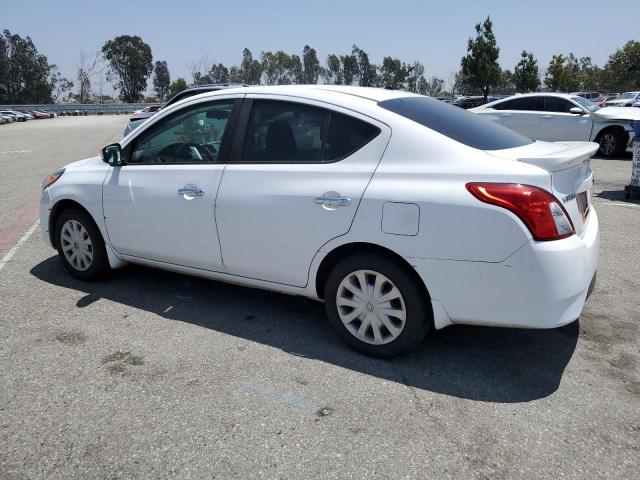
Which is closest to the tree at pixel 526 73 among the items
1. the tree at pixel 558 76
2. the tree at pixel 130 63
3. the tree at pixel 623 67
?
the tree at pixel 558 76

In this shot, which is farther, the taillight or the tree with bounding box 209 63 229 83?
the tree with bounding box 209 63 229 83

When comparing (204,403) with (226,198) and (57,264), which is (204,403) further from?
(57,264)

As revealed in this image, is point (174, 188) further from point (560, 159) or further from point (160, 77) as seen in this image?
point (160, 77)

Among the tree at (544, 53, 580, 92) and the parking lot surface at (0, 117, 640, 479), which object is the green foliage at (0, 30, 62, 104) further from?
the parking lot surface at (0, 117, 640, 479)

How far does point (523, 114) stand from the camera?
44.7 feet

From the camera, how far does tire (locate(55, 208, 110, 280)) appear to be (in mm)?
4730

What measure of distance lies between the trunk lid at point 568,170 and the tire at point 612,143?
1082 centimetres

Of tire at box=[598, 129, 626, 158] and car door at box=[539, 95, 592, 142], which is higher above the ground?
car door at box=[539, 95, 592, 142]

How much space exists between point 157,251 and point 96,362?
1080 millimetres

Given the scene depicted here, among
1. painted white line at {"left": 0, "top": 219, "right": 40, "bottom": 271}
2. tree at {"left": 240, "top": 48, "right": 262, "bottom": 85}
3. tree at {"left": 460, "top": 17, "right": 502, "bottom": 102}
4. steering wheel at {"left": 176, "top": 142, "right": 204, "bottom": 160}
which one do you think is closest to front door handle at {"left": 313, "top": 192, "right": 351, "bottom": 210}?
steering wheel at {"left": 176, "top": 142, "right": 204, "bottom": 160}

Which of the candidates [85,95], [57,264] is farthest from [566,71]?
[85,95]

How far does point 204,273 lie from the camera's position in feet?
13.6

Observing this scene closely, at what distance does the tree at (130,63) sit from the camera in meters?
104

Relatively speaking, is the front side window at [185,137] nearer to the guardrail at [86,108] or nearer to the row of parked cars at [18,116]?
the row of parked cars at [18,116]
